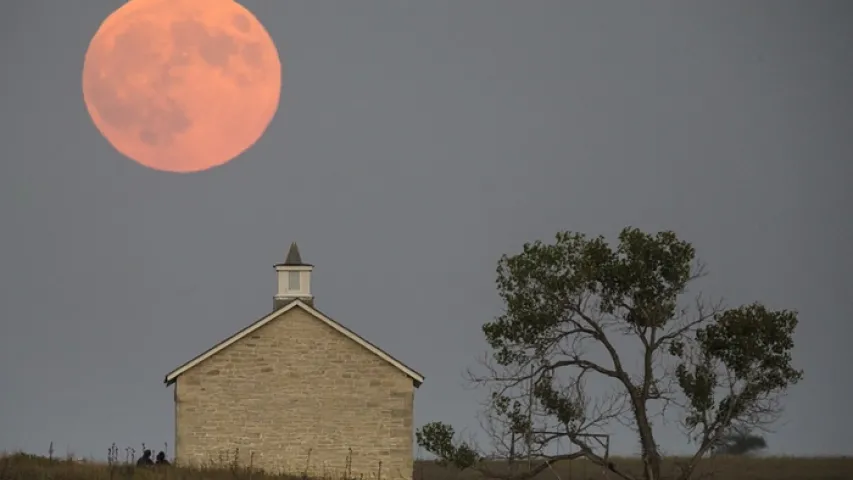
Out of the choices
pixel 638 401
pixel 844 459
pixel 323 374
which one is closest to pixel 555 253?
pixel 638 401

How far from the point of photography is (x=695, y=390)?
65375mm

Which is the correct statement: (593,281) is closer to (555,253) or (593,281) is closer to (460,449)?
(555,253)

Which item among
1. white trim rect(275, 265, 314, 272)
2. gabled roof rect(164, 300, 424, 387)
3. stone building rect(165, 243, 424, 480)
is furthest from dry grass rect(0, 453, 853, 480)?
white trim rect(275, 265, 314, 272)

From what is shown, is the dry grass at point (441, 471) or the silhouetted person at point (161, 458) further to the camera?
the silhouetted person at point (161, 458)

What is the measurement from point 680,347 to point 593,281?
153 inches

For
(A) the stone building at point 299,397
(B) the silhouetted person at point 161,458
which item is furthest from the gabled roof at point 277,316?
(B) the silhouetted person at point 161,458

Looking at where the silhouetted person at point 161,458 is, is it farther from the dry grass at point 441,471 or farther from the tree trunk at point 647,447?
the tree trunk at point 647,447

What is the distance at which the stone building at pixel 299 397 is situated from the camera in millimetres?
68625

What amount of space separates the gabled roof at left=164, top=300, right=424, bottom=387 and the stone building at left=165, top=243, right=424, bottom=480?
36 mm

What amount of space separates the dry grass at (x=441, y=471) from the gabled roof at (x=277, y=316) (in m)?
6.36

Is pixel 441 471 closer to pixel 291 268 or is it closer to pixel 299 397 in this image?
pixel 291 268

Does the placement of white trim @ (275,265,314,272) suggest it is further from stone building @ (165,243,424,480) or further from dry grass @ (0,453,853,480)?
dry grass @ (0,453,853,480)

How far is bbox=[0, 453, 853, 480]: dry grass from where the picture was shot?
1949 inches

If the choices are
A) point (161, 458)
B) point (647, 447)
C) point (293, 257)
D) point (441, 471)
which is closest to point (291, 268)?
point (293, 257)
